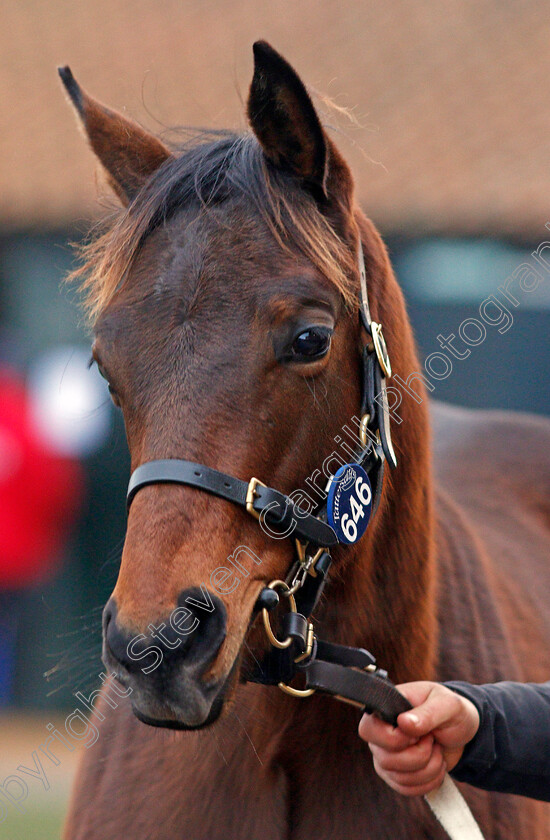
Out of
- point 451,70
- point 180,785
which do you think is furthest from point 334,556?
point 451,70

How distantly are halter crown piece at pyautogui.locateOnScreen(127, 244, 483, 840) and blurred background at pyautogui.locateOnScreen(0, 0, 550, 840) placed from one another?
1.78ft

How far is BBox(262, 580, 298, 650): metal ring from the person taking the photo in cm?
173

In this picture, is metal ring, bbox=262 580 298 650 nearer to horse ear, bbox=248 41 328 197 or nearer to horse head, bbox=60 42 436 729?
horse head, bbox=60 42 436 729

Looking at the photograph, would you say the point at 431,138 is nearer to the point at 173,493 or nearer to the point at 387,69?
the point at 387,69

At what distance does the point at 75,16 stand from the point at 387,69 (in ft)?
14.2

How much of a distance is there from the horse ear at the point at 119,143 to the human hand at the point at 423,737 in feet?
4.51

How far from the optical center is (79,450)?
7164 mm

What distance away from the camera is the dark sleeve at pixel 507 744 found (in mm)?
1756

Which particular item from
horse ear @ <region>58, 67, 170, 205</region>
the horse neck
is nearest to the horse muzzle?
the horse neck

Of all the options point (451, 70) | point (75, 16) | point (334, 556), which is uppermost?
point (75, 16)

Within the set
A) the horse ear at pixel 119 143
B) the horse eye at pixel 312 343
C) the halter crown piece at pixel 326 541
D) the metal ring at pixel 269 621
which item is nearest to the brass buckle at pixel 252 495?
the halter crown piece at pixel 326 541

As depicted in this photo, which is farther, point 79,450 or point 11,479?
point 79,450

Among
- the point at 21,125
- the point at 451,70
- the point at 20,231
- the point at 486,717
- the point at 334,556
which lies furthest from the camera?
the point at 451,70

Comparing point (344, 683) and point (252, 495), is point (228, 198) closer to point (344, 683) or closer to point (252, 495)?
point (252, 495)
